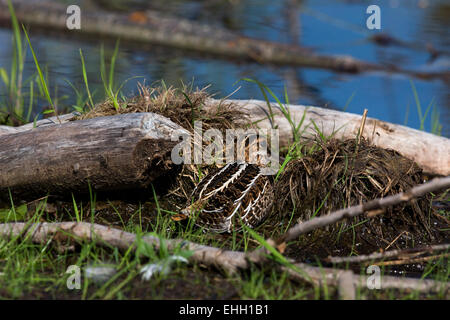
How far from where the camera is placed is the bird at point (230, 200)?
417 centimetres

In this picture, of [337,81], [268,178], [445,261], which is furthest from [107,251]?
[337,81]

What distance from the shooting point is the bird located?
4.17 m

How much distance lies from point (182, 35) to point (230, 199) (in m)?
6.61

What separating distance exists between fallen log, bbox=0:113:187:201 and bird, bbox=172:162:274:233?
0.36 meters

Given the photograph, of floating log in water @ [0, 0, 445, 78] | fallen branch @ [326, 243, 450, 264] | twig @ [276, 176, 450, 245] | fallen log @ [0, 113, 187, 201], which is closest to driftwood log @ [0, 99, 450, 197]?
fallen log @ [0, 113, 187, 201]

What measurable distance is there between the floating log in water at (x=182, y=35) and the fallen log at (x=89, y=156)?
5.93 meters

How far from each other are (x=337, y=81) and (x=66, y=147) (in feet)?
20.3

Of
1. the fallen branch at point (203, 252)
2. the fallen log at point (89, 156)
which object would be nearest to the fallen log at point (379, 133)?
the fallen log at point (89, 156)

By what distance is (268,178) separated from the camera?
4.71 meters

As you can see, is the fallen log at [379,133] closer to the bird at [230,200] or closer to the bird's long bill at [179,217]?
the bird at [230,200]

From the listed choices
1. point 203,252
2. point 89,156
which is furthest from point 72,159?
point 203,252

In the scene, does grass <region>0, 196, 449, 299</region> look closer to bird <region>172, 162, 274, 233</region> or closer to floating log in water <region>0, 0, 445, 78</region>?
bird <region>172, 162, 274, 233</region>

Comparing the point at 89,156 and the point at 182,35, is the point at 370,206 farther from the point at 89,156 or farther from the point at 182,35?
the point at 182,35
